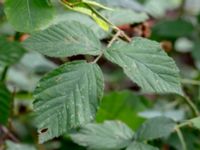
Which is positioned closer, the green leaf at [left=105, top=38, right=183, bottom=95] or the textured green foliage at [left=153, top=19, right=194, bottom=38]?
the green leaf at [left=105, top=38, right=183, bottom=95]

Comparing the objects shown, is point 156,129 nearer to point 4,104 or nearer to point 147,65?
point 147,65

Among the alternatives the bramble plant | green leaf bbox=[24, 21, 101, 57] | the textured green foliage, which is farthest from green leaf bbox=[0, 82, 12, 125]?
the textured green foliage

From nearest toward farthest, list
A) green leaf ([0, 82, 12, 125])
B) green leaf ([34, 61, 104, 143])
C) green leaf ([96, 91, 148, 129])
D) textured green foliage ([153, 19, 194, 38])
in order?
green leaf ([34, 61, 104, 143])
green leaf ([0, 82, 12, 125])
green leaf ([96, 91, 148, 129])
textured green foliage ([153, 19, 194, 38])

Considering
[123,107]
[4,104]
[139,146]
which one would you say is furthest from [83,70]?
[123,107]

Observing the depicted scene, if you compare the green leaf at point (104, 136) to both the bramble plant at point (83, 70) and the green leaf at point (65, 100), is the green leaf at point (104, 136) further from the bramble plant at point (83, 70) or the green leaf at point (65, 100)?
the green leaf at point (65, 100)

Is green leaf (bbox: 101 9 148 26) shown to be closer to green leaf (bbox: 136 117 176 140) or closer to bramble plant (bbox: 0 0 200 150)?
bramble plant (bbox: 0 0 200 150)

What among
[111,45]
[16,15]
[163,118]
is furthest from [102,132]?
[16,15]
